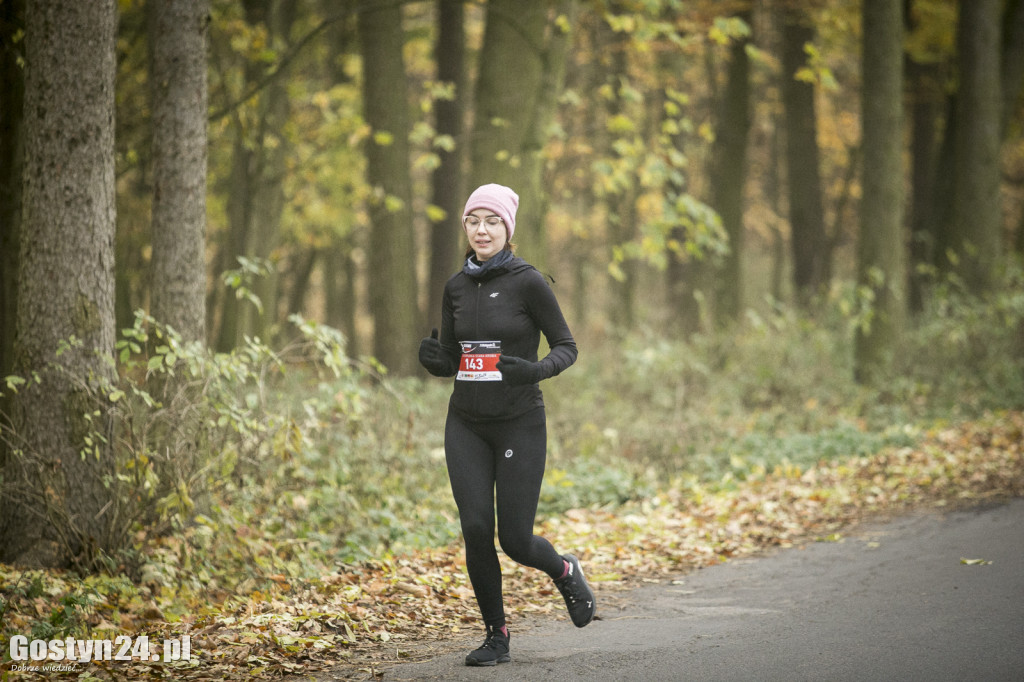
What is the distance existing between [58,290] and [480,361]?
11.1 feet

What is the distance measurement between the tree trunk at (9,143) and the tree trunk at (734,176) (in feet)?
45.3

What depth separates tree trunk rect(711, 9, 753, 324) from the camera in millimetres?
19609

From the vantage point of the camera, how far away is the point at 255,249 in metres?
13.5

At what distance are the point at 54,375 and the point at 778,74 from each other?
2355 centimetres

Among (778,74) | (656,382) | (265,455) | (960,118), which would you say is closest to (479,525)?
(265,455)

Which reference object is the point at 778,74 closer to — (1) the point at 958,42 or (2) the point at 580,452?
(1) the point at 958,42

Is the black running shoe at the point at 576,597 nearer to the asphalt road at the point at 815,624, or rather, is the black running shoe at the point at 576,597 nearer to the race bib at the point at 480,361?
the asphalt road at the point at 815,624

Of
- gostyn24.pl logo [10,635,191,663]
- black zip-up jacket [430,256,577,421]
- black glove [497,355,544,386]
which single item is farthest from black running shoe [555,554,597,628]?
gostyn24.pl logo [10,635,191,663]

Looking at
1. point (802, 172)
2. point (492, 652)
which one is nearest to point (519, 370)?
point (492, 652)

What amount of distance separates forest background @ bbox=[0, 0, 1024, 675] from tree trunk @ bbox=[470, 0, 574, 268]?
4 cm

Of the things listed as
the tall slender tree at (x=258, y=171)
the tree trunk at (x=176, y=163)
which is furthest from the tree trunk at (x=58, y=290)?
the tall slender tree at (x=258, y=171)

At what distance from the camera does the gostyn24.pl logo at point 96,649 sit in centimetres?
504

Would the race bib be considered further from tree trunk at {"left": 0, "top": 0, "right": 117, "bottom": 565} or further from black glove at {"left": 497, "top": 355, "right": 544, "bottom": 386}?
tree trunk at {"left": 0, "top": 0, "right": 117, "bottom": 565}

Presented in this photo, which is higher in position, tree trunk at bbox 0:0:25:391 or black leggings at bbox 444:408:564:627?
tree trunk at bbox 0:0:25:391
